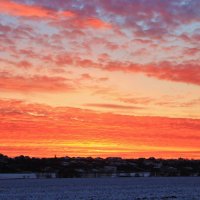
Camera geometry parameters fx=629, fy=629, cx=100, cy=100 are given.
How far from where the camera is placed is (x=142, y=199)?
11838 cm

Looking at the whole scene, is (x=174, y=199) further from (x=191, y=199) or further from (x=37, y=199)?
(x=37, y=199)

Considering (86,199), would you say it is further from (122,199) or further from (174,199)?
(174,199)

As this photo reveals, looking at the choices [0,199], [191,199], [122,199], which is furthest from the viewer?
[0,199]

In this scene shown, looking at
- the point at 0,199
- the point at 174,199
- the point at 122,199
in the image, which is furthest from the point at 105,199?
the point at 0,199

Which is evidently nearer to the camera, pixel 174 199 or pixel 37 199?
pixel 174 199

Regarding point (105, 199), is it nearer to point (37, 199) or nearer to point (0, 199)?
point (37, 199)

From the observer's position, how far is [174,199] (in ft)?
376

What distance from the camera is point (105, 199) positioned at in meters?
122

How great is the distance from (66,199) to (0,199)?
14324mm

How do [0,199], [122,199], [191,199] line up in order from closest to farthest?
[191,199] → [122,199] → [0,199]

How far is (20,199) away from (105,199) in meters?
18.6

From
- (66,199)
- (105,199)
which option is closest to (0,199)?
(66,199)

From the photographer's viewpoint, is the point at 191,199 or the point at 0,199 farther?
the point at 0,199

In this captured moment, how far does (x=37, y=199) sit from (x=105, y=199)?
14.9m
